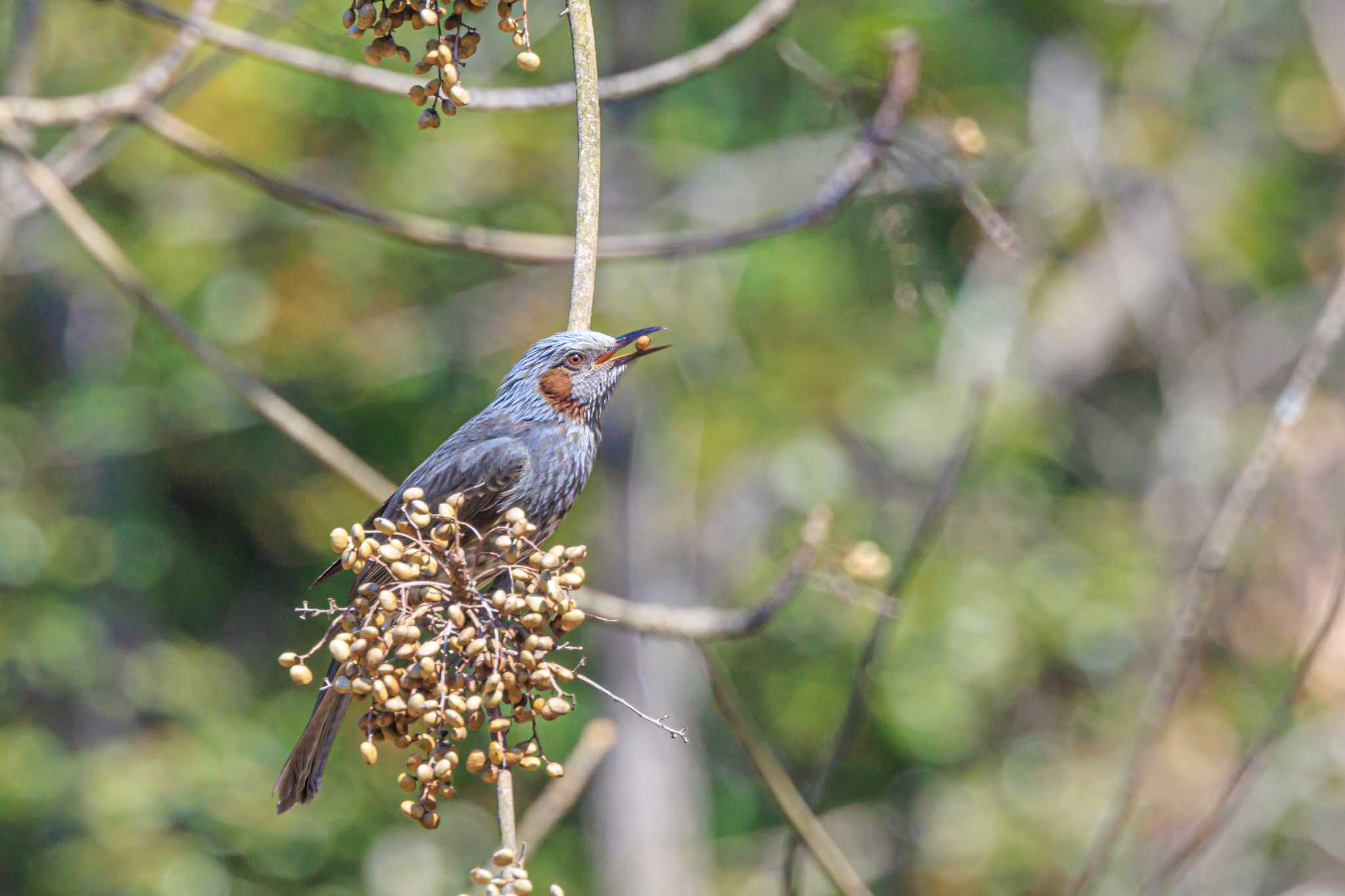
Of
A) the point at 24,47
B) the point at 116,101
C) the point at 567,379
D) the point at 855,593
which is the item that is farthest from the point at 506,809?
the point at 24,47

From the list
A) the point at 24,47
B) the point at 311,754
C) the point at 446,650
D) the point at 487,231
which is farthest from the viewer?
the point at 24,47

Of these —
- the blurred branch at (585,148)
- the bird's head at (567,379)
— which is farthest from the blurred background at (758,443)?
the blurred branch at (585,148)

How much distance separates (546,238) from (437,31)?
A: 6.08ft

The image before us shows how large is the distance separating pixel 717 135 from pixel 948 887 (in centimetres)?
511

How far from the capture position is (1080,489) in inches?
367

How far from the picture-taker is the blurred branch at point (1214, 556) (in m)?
2.80

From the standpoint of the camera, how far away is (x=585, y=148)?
90.2 inches

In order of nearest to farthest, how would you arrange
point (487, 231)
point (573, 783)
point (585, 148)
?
point (585, 148) < point (573, 783) < point (487, 231)

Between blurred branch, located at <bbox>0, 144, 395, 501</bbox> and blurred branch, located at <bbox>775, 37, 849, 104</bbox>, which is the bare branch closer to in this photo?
blurred branch, located at <bbox>775, 37, 849, 104</bbox>

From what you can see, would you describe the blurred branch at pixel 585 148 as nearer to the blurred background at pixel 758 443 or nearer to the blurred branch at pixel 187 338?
the blurred branch at pixel 187 338

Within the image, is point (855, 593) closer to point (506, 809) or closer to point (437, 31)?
point (506, 809)

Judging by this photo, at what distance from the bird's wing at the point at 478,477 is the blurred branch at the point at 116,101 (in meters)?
1.25

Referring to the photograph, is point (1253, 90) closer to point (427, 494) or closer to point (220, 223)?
point (220, 223)

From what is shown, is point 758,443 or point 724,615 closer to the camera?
point 724,615
